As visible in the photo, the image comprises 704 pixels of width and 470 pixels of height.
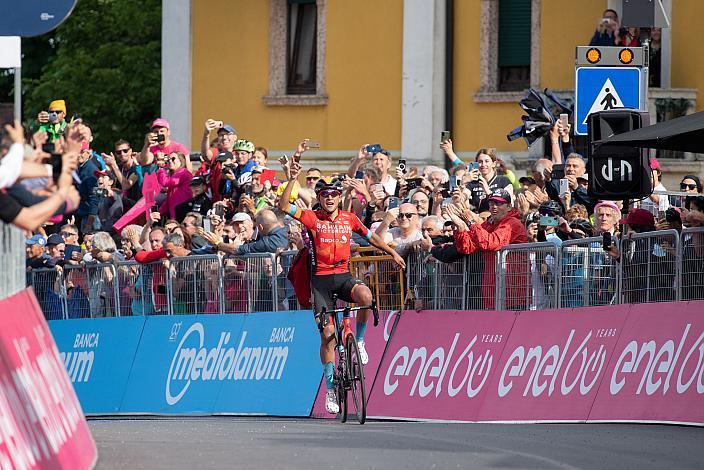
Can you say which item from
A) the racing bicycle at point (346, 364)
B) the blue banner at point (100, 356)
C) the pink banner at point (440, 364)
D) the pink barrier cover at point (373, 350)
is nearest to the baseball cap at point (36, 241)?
the blue banner at point (100, 356)

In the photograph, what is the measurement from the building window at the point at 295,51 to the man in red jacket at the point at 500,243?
52.1 ft

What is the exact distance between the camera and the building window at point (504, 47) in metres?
32.5

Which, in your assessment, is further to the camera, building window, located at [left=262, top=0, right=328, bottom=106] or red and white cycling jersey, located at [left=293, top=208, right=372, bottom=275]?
building window, located at [left=262, top=0, right=328, bottom=106]

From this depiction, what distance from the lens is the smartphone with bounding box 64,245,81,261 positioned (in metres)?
25.2

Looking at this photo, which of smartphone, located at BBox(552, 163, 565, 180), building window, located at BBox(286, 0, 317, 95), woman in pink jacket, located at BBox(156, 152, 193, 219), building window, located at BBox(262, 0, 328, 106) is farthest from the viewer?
building window, located at BBox(286, 0, 317, 95)

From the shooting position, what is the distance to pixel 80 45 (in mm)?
55781

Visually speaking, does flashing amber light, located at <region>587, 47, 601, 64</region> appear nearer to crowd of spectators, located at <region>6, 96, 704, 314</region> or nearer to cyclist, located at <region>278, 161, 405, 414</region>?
crowd of spectators, located at <region>6, 96, 704, 314</region>

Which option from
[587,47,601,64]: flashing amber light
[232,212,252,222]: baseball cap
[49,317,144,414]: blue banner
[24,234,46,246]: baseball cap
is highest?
[587,47,601,64]: flashing amber light

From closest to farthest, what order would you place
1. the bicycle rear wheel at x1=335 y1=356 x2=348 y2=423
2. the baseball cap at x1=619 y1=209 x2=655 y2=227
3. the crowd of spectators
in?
the baseball cap at x1=619 y1=209 x2=655 y2=227
the bicycle rear wheel at x1=335 y1=356 x2=348 y2=423
the crowd of spectators

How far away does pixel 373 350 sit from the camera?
20562 millimetres

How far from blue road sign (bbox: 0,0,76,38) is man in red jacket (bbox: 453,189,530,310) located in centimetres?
673

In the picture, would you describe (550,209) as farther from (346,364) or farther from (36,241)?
(36,241)

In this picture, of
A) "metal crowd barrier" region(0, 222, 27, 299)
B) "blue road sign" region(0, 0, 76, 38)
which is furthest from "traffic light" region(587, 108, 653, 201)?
"metal crowd barrier" region(0, 222, 27, 299)

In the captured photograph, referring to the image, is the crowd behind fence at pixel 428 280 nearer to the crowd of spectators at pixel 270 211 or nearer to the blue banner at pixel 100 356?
the crowd of spectators at pixel 270 211
